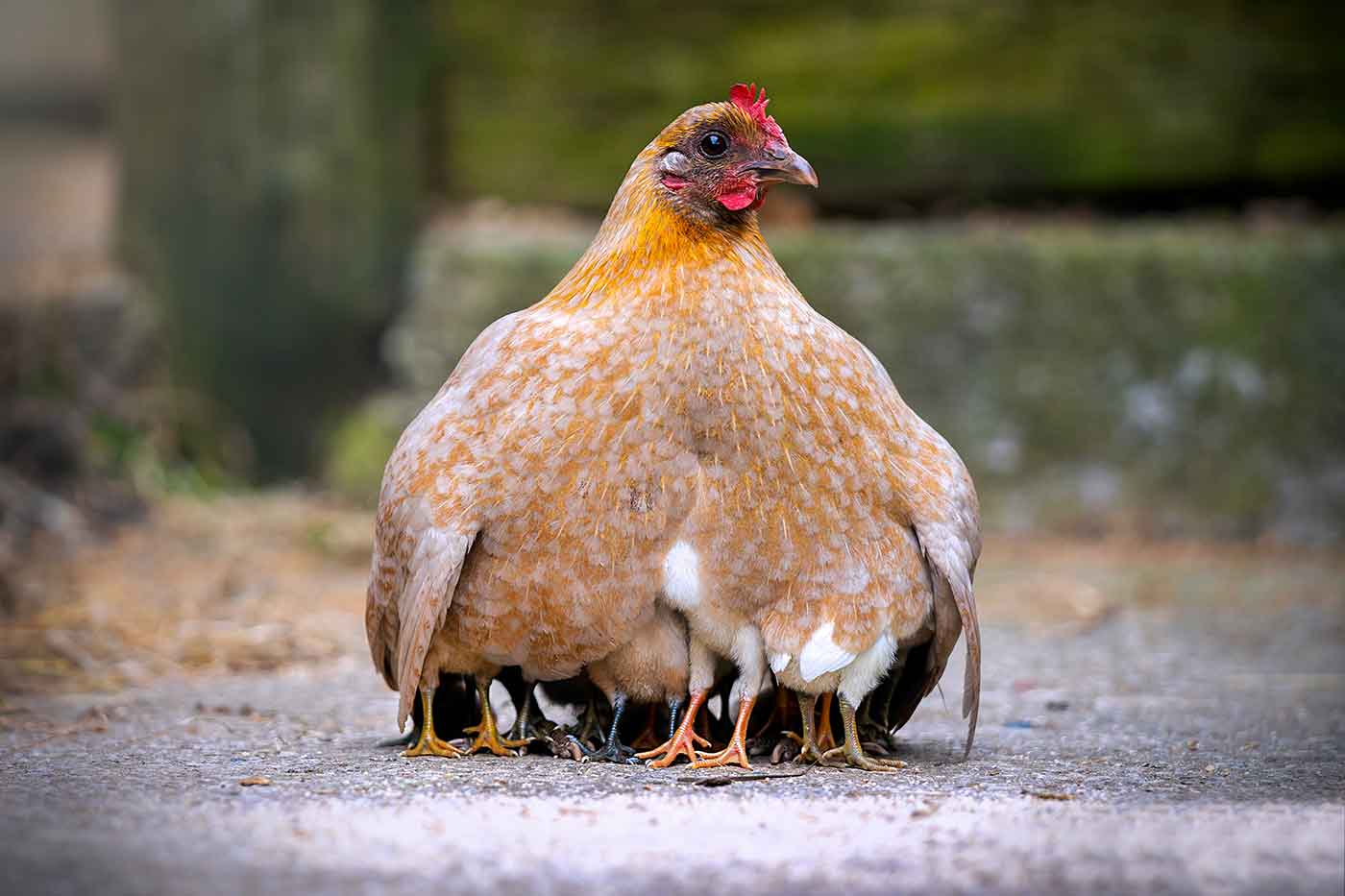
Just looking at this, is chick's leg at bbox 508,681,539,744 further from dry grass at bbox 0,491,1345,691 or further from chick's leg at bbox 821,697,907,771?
dry grass at bbox 0,491,1345,691

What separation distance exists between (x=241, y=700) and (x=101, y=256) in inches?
159

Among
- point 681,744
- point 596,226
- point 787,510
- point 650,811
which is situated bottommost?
point 650,811

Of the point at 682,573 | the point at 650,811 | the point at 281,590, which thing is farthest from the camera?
the point at 281,590

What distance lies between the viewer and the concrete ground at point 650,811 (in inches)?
92.5

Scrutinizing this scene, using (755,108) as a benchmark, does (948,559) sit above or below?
below

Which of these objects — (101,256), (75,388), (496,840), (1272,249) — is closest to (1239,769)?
(496,840)

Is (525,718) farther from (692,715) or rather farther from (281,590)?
(281,590)

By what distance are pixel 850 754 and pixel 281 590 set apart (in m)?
3.11

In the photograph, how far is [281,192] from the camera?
7613 mm

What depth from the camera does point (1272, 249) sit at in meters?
6.84

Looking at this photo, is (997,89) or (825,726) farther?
(997,89)

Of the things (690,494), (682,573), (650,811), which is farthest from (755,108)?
(650,811)

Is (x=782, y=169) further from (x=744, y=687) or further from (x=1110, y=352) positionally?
(x=1110, y=352)

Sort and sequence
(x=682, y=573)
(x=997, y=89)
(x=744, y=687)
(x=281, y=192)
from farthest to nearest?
1. (x=281, y=192)
2. (x=997, y=89)
3. (x=744, y=687)
4. (x=682, y=573)
